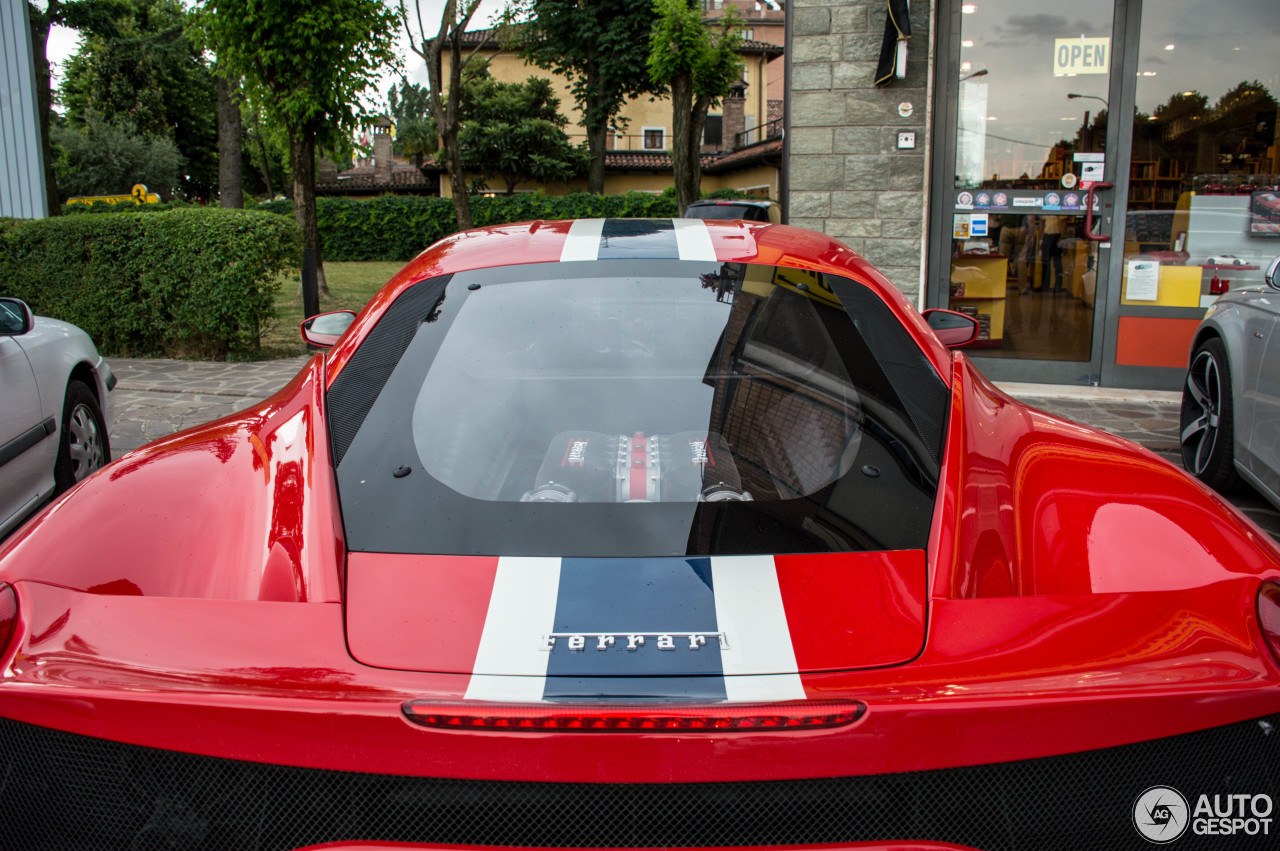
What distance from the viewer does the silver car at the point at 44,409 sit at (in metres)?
3.66

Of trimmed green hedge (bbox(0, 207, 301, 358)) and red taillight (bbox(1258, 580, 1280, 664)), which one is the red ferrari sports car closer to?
red taillight (bbox(1258, 580, 1280, 664))

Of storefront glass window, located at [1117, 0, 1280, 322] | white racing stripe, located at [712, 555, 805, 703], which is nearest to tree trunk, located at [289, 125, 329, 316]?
storefront glass window, located at [1117, 0, 1280, 322]

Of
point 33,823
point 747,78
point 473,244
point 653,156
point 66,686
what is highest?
point 747,78

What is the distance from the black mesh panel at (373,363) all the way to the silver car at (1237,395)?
11.1 ft

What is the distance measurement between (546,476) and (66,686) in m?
0.88

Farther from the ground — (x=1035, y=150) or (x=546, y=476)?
(x=1035, y=150)

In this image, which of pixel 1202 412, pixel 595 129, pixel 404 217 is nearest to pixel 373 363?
pixel 1202 412

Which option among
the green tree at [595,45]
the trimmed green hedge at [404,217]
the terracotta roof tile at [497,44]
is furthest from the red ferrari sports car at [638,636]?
the terracotta roof tile at [497,44]

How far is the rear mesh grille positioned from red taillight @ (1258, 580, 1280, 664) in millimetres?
117

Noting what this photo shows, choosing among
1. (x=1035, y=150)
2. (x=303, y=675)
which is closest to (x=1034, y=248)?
(x=1035, y=150)

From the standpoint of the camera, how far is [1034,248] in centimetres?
759

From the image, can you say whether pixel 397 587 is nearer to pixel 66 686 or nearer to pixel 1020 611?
pixel 66 686

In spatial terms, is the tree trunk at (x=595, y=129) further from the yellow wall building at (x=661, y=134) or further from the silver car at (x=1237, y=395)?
the silver car at (x=1237, y=395)

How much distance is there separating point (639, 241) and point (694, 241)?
0.14m
